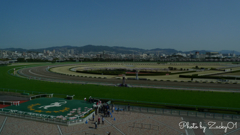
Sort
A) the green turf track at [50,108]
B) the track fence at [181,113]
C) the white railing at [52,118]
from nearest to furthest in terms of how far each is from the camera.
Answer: the white railing at [52,118]
the track fence at [181,113]
the green turf track at [50,108]

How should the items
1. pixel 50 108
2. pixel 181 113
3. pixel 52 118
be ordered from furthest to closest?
1. pixel 50 108
2. pixel 181 113
3. pixel 52 118

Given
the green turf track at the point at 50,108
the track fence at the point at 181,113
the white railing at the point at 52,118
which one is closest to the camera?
the white railing at the point at 52,118

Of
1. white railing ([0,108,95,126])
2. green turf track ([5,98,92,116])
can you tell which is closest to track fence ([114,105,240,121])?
white railing ([0,108,95,126])

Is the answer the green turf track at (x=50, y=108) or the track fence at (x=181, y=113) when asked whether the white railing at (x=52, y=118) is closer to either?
the green turf track at (x=50, y=108)

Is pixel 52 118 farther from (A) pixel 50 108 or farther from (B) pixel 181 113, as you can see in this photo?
(B) pixel 181 113

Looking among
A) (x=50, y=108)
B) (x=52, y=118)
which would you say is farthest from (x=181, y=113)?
(x=50, y=108)

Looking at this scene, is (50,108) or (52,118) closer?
(52,118)

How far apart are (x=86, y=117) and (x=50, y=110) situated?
5.33 m

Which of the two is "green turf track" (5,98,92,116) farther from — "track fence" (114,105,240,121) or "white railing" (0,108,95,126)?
"track fence" (114,105,240,121)

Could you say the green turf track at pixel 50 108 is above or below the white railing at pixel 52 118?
below

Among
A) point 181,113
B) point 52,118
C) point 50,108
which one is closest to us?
point 52,118

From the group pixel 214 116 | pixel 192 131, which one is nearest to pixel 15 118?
pixel 192 131

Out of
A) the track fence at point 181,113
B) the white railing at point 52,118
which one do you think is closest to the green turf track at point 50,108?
the white railing at point 52,118

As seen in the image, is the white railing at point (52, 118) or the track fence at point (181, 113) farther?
the track fence at point (181, 113)
